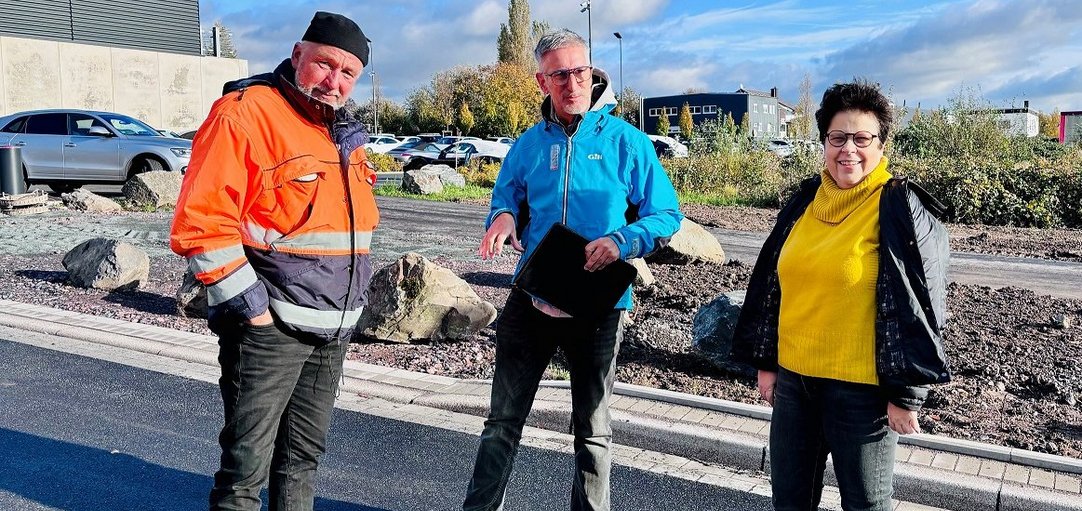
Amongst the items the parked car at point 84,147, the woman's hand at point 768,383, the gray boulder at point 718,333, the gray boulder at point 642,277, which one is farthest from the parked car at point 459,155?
the woman's hand at point 768,383

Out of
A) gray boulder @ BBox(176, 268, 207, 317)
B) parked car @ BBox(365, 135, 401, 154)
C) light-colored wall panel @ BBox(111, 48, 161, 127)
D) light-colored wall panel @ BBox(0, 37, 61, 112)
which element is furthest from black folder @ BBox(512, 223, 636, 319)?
parked car @ BBox(365, 135, 401, 154)

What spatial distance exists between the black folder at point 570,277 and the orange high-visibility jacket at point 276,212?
599 mm

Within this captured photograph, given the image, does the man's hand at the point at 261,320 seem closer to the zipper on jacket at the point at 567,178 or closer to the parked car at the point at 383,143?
the zipper on jacket at the point at 567,178

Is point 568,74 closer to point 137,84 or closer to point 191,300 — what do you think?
point 191,300

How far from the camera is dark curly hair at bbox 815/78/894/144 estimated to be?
2.68m

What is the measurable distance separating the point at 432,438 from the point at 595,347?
1.81 metres

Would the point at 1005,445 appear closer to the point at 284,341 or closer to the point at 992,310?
the point at 992,310

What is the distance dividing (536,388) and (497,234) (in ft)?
1.92

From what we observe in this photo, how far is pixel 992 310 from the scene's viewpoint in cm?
669

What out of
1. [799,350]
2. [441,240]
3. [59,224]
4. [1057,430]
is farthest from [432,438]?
[59,224]

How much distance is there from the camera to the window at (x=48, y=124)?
16.4 m

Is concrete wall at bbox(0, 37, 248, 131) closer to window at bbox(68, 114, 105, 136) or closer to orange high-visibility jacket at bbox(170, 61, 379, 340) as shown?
window at bbox(68, 114, 105, 136)

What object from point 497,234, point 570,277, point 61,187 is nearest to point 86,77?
point 61,187

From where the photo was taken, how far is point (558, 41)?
317 cm
